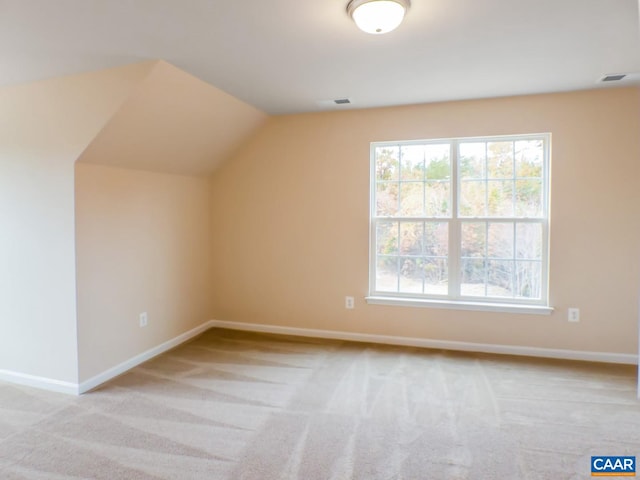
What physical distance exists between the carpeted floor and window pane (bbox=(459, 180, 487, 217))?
1364 mm

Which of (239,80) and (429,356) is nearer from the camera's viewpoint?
(239,80)

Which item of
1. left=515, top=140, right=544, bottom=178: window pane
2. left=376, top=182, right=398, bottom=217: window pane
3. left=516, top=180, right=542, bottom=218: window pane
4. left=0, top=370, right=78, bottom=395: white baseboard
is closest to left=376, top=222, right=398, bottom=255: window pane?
left=376, top=182, right=398, bottom=217: window pane

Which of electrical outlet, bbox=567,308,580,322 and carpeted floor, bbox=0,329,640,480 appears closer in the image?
carpeted floor, bbox=0,329,640,480

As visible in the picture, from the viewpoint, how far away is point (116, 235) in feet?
11.0

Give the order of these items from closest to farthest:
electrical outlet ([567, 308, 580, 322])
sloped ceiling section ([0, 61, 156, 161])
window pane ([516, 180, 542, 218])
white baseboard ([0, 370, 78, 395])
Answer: sloped ceiling section ([0, 61, 156, 161])
white baseboard ([0, 370, 78, 395])
electrical outlet ([567, 308, 580, 322])
window pane ([516, 180, 542, 218])

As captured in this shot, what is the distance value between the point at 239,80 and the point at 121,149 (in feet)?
3.52

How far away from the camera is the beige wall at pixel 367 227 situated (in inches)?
136

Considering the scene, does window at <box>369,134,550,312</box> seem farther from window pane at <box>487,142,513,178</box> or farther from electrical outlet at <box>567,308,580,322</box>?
electrical outlet at <box>567,308,580,322</box>

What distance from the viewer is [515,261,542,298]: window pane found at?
12.2 feet

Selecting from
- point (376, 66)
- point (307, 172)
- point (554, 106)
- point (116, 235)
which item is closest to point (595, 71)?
point (554, 106)

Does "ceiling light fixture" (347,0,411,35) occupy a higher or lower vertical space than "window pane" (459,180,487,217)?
higher

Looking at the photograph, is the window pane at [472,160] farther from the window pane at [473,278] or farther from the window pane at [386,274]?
the window pane at [386,274]

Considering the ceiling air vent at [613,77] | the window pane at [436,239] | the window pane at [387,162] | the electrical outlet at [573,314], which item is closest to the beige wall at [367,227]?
the electrical outlet at [573,314]

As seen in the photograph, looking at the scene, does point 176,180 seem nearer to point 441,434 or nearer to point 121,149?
point 121,149
